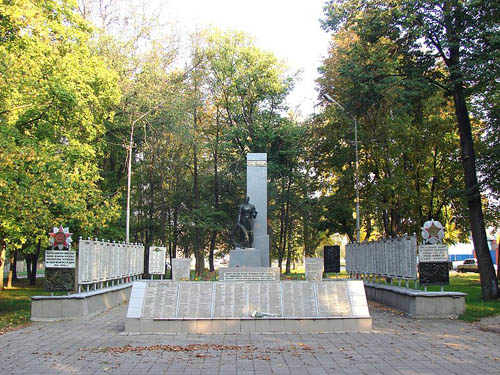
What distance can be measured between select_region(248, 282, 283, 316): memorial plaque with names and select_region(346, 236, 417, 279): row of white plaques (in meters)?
5.46

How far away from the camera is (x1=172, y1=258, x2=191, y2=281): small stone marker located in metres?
19.8

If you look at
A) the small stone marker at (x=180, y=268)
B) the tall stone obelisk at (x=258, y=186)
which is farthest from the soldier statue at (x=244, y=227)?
the small stone marker at (x=180, y=268)

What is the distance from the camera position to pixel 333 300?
11.7 meters

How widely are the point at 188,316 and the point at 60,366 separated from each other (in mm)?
3616

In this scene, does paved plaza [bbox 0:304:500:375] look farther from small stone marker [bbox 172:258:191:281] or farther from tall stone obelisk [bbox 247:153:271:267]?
tall stone obelisk [bbox 247:153:271:267]

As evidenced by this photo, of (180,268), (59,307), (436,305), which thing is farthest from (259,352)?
(180,268)

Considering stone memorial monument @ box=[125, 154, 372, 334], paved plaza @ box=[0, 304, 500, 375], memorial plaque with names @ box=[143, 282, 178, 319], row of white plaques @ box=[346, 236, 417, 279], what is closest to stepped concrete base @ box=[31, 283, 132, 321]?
paved plaza @ box=[0, 304, 500, 375]

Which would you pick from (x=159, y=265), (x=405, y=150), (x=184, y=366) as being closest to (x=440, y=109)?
(x=405, y=150)

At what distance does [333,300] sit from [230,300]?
7.75 feet

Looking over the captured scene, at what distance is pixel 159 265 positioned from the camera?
80.9 feet

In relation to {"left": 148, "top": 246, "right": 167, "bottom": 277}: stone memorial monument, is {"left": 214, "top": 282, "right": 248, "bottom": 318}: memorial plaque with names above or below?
below

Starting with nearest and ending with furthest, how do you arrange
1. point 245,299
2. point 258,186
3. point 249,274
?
point 245,299 < point 249,274 < point 258,186

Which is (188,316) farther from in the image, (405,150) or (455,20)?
(405,150)

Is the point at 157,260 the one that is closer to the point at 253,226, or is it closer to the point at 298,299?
the point at 253,226
